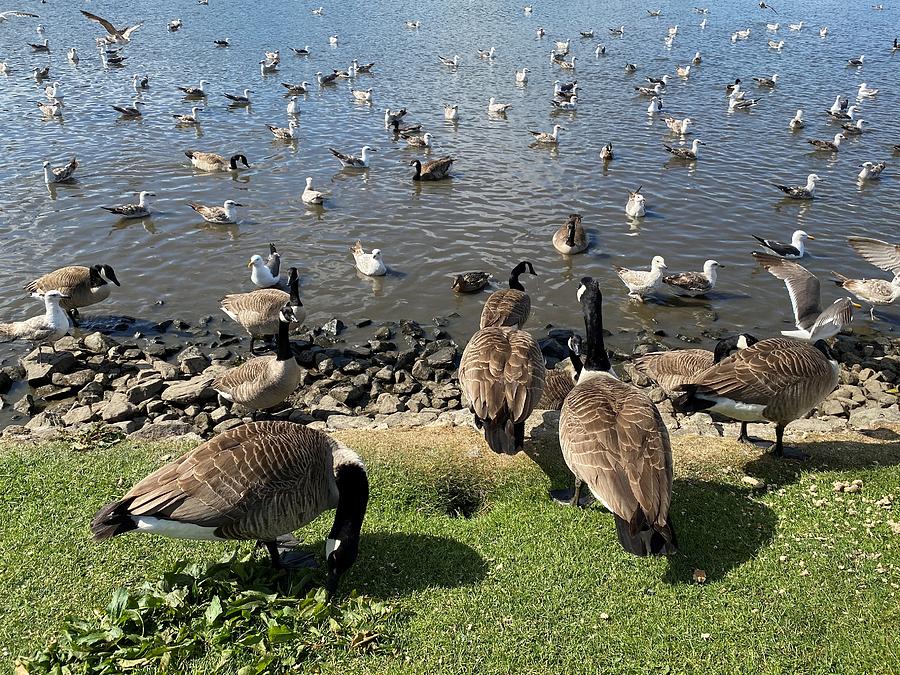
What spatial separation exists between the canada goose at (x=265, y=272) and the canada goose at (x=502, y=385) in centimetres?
875

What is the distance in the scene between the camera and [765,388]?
816 cm

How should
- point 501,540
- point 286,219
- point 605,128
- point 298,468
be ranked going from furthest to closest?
point 605,128, point 286,219, point 501,540, point 298,468

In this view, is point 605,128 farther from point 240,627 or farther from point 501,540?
point 240,627

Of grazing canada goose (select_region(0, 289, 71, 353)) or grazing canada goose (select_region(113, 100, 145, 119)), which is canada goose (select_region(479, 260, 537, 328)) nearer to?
grazing canada goose (select_region(0, 289, 71, 353))

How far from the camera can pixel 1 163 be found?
80.3ft

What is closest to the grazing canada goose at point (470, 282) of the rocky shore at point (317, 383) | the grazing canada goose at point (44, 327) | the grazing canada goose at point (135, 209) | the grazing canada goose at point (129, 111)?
the rocky shore at point (317, 383)

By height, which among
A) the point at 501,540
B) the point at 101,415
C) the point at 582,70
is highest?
the point at 582,70

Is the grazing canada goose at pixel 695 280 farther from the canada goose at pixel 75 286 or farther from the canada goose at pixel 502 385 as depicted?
the canada goose at pixel 75 286

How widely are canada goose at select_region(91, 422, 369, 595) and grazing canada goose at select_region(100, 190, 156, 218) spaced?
16.2 meters

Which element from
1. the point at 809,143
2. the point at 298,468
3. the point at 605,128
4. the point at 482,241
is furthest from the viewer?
the point at 605,128

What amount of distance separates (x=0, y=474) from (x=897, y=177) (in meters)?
28.8

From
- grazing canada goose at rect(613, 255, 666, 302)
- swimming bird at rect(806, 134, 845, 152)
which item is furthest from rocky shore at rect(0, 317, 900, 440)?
swimming bird at rect(806, 134, 845, 152)

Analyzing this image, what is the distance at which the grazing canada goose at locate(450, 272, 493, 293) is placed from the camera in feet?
52.9

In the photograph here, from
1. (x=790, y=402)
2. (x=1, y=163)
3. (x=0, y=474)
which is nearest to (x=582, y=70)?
(x=1, y=163)
